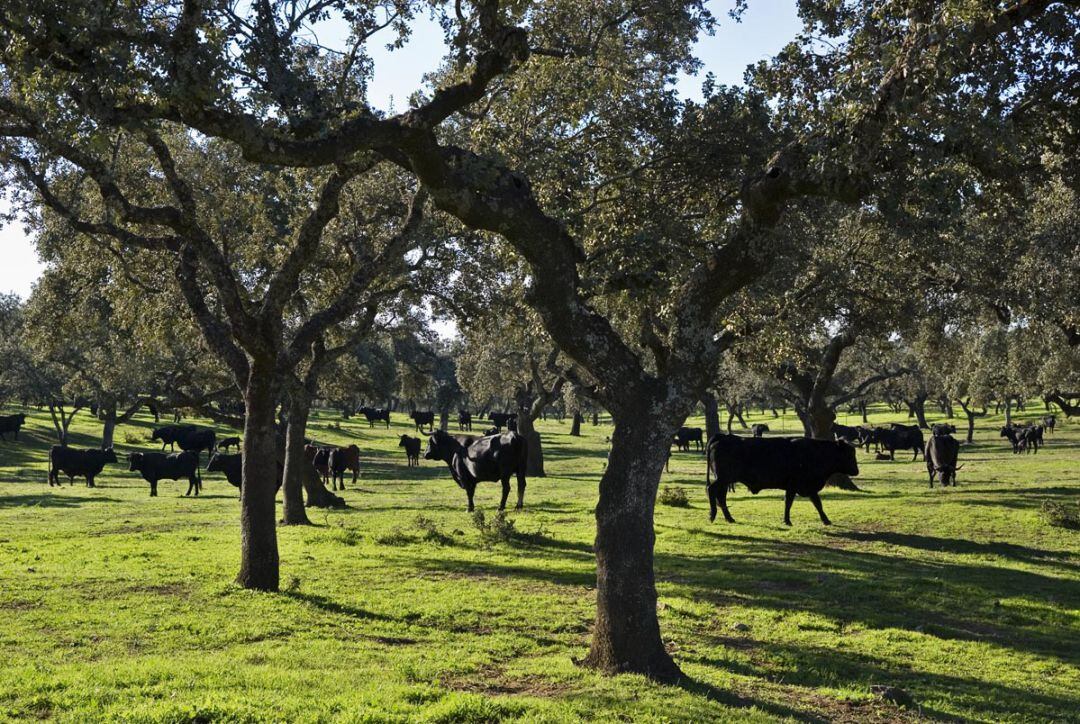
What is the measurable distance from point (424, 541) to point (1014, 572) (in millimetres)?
11907

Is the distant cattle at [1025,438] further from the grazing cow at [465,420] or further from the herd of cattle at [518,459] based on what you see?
the grazing cow at [465,420]

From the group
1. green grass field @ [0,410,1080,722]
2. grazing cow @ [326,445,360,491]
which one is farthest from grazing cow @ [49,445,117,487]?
green grass field @ [0,410,1080,722]

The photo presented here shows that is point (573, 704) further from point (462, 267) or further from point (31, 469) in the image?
point (31, 469)

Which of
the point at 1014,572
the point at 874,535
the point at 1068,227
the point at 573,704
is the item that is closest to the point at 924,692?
the point at 573,704

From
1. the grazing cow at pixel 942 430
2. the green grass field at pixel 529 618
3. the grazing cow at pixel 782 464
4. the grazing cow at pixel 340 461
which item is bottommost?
the green grass field at pixel 529 618

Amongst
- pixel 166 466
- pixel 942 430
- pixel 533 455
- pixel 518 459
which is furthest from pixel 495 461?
pixel 942 430

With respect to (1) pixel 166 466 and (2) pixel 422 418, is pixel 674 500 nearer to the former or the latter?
(1) pixel 166 466

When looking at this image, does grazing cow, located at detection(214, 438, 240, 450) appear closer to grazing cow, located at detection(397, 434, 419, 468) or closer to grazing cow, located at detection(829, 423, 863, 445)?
grazing cow, located at detection(397, 434, 419, 468)

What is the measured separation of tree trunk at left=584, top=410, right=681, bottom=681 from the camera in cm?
963

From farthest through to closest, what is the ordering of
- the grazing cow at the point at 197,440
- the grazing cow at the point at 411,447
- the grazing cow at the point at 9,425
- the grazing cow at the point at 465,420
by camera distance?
the grazing cow at the point at 465,420
the grazing cow at the point at 9,425
the grazing cow at the point at 197,440
the grazing cow at the point at 411,447

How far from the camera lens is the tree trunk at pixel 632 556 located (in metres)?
9.63

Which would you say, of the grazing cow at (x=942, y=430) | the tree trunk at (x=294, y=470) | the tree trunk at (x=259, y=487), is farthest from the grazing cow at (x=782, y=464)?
the grazing cow at (x=942, y=430)

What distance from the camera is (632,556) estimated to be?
9633 mm

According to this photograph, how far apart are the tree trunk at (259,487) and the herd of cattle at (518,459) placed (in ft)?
38.5
